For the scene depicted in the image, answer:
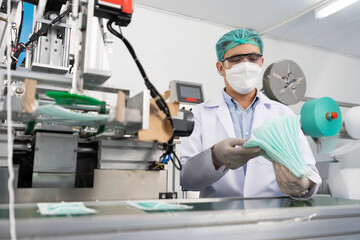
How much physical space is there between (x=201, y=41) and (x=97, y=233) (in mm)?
2696

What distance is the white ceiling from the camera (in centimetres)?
266

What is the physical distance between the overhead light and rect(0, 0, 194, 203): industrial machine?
233 cm

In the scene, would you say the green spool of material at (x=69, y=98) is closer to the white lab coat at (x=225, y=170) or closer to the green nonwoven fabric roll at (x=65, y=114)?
the green nonwoven fabric roll at (x=65, y=114)

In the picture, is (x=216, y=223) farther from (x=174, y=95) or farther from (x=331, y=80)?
(x=331, y=80)

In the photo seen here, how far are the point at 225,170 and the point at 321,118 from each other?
1.46 metres

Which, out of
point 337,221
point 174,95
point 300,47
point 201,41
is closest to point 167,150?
point 337,221

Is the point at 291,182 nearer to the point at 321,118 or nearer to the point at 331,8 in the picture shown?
the point at 321,118

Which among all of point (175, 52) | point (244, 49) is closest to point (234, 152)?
point (244, 49)

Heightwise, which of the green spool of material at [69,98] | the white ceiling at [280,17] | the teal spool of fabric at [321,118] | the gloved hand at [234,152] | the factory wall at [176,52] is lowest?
the gloved hand at [234,152]

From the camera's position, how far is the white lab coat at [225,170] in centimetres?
110

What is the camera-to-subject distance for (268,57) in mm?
3289

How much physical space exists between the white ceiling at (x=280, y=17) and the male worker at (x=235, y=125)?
142cm

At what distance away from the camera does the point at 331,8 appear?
2.66 meters

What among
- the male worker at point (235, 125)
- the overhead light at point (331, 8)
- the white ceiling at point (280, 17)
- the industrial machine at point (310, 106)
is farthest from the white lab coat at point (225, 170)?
the overhead light at point (331, 8)
